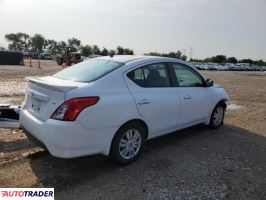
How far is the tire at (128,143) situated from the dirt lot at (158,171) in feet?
0.48

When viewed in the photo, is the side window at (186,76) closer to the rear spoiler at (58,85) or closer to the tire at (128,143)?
the tire at (128,143)

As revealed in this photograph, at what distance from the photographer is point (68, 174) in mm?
4281

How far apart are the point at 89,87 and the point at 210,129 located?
3659mm

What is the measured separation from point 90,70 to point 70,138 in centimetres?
134

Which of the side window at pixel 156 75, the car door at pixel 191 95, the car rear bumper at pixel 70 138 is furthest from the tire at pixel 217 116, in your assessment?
the car rear bumper at pixel 70 138

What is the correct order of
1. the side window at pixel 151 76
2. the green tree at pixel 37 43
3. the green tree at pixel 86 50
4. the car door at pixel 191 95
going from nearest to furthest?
the side window at pixel 151 76, the car door at pixel 191 95, the green tree at pixel 86 50, the green tree at pixel 37 43

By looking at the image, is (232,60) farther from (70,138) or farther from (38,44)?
(70,138)

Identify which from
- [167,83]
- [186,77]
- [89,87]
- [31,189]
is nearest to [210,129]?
[186,77]

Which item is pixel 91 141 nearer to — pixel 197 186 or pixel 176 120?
pixel 197 186

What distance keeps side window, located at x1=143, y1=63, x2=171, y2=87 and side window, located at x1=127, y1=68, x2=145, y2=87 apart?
0.10m

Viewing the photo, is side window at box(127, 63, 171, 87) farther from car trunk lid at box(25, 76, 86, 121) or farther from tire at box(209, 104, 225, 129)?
tire at box(209, 104, 225, 129)

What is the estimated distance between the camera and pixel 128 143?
4.57 metres

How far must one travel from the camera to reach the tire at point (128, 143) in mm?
4359

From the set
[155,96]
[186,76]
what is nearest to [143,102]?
[155,96]
